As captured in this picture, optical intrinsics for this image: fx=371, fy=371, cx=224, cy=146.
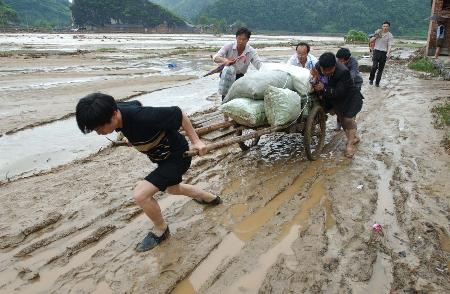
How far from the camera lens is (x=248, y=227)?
3.50 meters

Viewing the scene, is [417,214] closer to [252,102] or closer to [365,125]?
[252,102]

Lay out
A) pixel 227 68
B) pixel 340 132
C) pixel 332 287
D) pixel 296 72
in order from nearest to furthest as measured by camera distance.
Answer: pixel 332 287
pixel 296 72
pixel 227 68
pixel 340 132

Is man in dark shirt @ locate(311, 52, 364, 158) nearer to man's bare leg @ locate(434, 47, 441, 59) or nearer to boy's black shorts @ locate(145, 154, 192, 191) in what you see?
boy's black shorts @ locate(145, 154, 192, 191)

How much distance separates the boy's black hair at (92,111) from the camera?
2402 mm

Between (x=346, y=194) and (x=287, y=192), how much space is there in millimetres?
Result: 649

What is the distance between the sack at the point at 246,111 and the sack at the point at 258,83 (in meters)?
0.11

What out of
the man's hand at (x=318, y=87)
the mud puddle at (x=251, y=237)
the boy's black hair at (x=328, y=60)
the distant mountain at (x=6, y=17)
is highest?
the distant mountain at (x=6, y=17)

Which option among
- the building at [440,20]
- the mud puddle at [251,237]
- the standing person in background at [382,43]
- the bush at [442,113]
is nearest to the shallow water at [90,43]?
the building at [440,20]

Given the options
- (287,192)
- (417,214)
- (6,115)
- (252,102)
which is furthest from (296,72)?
(6,115)

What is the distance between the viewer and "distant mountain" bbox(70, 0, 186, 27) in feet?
263

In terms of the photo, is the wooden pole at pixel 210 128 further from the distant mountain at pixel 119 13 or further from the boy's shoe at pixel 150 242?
the distant mountain at pixel 119 13

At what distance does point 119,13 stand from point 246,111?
3397 inches

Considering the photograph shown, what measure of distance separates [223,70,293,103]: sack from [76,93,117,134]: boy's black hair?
7.79 feet

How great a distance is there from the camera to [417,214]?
3.69 metres
